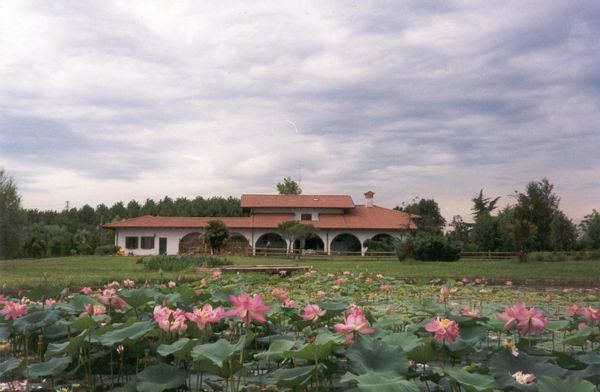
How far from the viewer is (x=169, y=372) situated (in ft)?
6.85

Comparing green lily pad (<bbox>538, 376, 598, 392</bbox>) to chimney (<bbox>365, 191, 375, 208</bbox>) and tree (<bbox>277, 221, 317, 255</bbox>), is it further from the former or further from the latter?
chimney (<bbox>365, 191, 375, 208</bbox>)

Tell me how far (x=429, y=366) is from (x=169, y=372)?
1.31m

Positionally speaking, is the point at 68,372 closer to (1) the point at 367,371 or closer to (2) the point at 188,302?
(2) the point at 188,302

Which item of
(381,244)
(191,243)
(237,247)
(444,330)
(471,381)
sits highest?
(191,243)

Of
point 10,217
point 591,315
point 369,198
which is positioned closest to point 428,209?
point 369,198

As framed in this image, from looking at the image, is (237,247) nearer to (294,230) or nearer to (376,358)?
(294,230)

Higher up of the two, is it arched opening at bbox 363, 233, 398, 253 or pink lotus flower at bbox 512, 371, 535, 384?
arched opening at bbox 363, 233, 398, 253

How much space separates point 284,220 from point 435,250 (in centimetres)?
1282

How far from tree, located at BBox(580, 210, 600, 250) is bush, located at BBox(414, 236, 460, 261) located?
37.5 ft

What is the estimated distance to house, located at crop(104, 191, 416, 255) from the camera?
3606 cm

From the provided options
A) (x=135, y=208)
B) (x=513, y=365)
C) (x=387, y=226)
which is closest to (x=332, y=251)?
(x=387, y=226)

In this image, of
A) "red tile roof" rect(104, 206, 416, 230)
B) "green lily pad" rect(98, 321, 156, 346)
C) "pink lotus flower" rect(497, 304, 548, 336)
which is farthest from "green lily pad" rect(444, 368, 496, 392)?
"red tile roof" rect(104, 206, 416, 230)

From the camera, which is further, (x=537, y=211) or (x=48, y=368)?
(x=537, y=211)

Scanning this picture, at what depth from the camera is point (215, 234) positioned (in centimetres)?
3200
